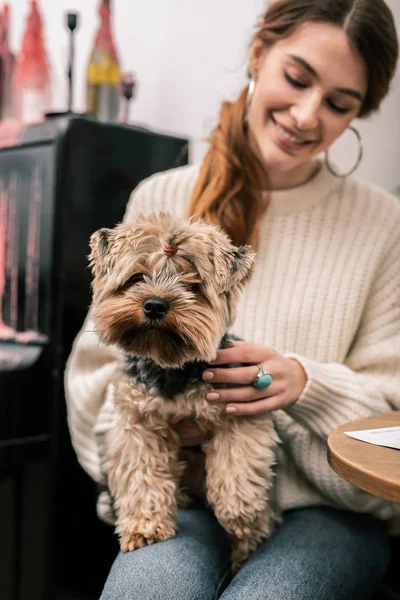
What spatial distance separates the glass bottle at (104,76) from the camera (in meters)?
2.36

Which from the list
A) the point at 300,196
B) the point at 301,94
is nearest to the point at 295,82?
the point at 301,94

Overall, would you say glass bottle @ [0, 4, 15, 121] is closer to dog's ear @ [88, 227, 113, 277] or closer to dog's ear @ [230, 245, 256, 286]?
dog's ear @ [88, 227, 113, 277]

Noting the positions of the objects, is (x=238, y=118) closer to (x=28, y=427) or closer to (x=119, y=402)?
(x=119, y=402)

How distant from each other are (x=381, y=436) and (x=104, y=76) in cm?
191

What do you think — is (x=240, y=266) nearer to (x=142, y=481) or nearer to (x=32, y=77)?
(x=142, y=481)

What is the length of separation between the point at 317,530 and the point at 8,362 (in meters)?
1.01

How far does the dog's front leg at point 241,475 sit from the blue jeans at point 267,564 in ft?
0.19

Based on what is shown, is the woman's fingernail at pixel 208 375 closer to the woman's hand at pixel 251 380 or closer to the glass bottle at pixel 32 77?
the woman's hand at pixel 251 380

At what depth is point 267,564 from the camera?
3.87 ft

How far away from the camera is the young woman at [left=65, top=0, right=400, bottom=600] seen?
1312 millimetres

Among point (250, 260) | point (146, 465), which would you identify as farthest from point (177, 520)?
point (250, 260)

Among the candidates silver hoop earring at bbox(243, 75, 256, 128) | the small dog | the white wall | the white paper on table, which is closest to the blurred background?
the white wall

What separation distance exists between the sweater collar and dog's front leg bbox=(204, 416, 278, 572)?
0.61m

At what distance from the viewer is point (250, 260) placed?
3.69 ft
